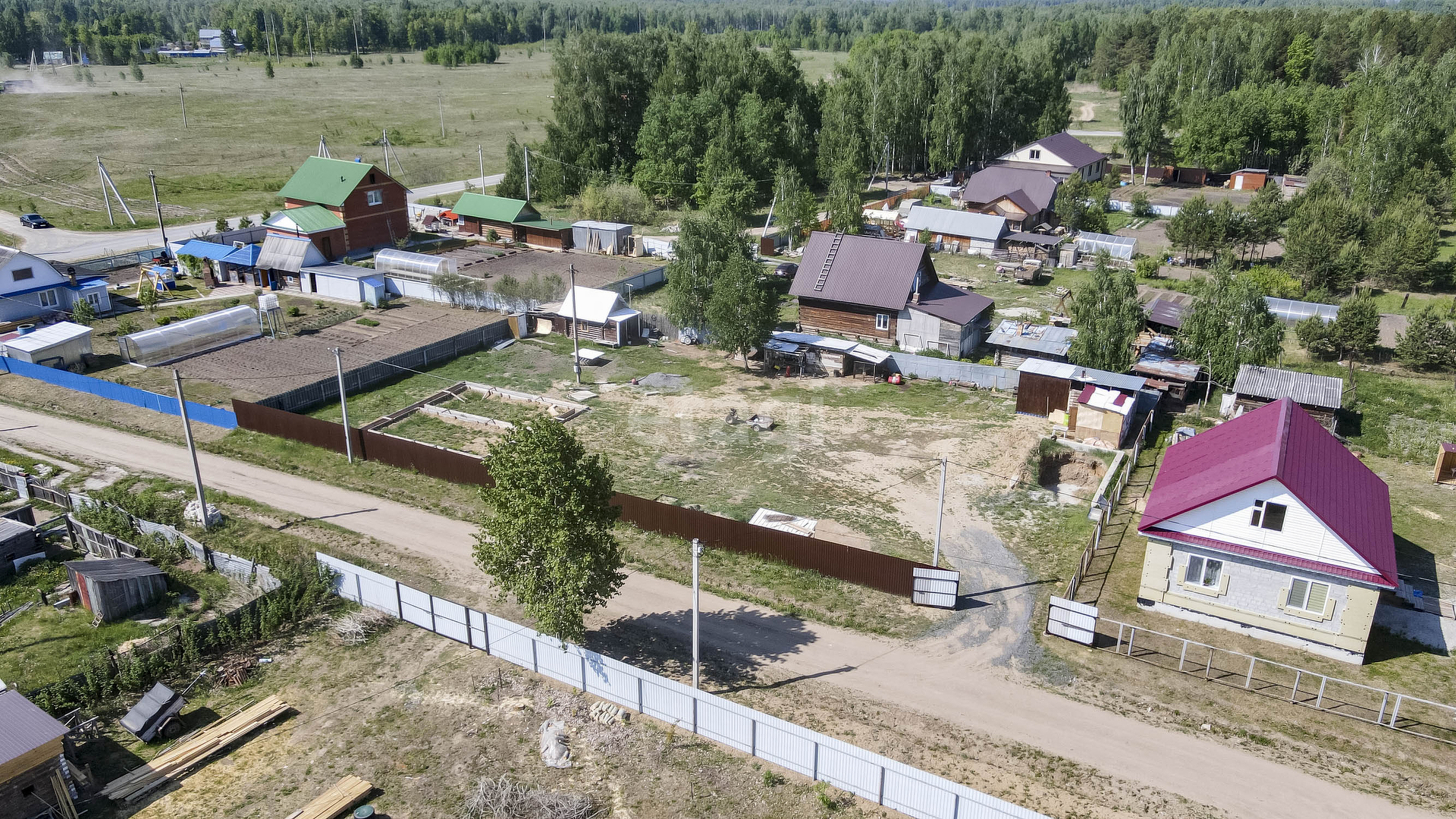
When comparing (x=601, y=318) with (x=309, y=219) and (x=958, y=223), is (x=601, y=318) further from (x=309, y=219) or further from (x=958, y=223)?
(x=958, y=223)

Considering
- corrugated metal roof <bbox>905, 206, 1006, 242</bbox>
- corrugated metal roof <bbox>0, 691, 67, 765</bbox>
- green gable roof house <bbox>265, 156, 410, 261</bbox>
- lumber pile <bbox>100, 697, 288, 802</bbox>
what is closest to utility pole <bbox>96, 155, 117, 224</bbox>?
green gable roof house <bbox>265, 156, 410, 261</bbox>

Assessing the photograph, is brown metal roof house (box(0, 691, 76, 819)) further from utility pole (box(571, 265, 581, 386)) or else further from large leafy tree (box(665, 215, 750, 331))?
large leafy tree (box(665, 215, 750, 331))

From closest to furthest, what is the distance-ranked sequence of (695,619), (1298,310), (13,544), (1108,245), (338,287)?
(695,619), (13,544), (1298,310), (338,287), (1108,245)

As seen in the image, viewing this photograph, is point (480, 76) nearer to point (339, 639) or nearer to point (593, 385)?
point (593, 385)

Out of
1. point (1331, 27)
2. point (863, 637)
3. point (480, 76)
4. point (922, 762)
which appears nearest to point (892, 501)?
point (863, 637)

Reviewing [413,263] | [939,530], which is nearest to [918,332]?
[939,530]

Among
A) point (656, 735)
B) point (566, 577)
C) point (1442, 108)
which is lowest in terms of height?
point (656, 735)
